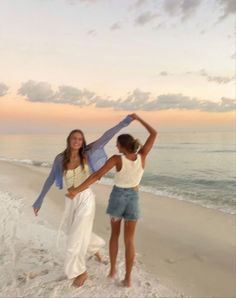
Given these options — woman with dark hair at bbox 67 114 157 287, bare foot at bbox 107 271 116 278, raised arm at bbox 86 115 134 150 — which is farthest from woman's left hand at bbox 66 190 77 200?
bare foot at bbox 107 271 116 278

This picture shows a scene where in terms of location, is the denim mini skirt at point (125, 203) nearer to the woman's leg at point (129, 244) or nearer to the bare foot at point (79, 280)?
the woman's leg at point (129, 244)

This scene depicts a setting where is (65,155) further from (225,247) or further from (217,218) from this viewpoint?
(217,218)

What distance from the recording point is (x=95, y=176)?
475cm

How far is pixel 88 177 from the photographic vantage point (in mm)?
4812

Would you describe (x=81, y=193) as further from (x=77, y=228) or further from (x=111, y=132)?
(x=111, y=132)

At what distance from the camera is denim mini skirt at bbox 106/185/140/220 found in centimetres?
484

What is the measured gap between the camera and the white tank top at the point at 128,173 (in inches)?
188

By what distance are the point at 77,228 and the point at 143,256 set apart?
3.12 m

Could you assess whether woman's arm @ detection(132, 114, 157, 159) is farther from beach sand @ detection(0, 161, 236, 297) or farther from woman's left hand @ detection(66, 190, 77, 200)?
beach sand @ detection(0, 161, 236, 297)

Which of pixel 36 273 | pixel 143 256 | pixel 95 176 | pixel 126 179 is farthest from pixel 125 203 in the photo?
pixel 143 256

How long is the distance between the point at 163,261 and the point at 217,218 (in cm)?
514

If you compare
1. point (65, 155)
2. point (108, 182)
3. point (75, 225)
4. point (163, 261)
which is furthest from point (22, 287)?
point (108, 182)

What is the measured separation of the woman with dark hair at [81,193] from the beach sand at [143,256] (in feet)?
1.47

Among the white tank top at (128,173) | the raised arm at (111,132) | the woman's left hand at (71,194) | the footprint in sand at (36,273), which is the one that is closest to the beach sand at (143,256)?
the footprint in sand at (36,273)
